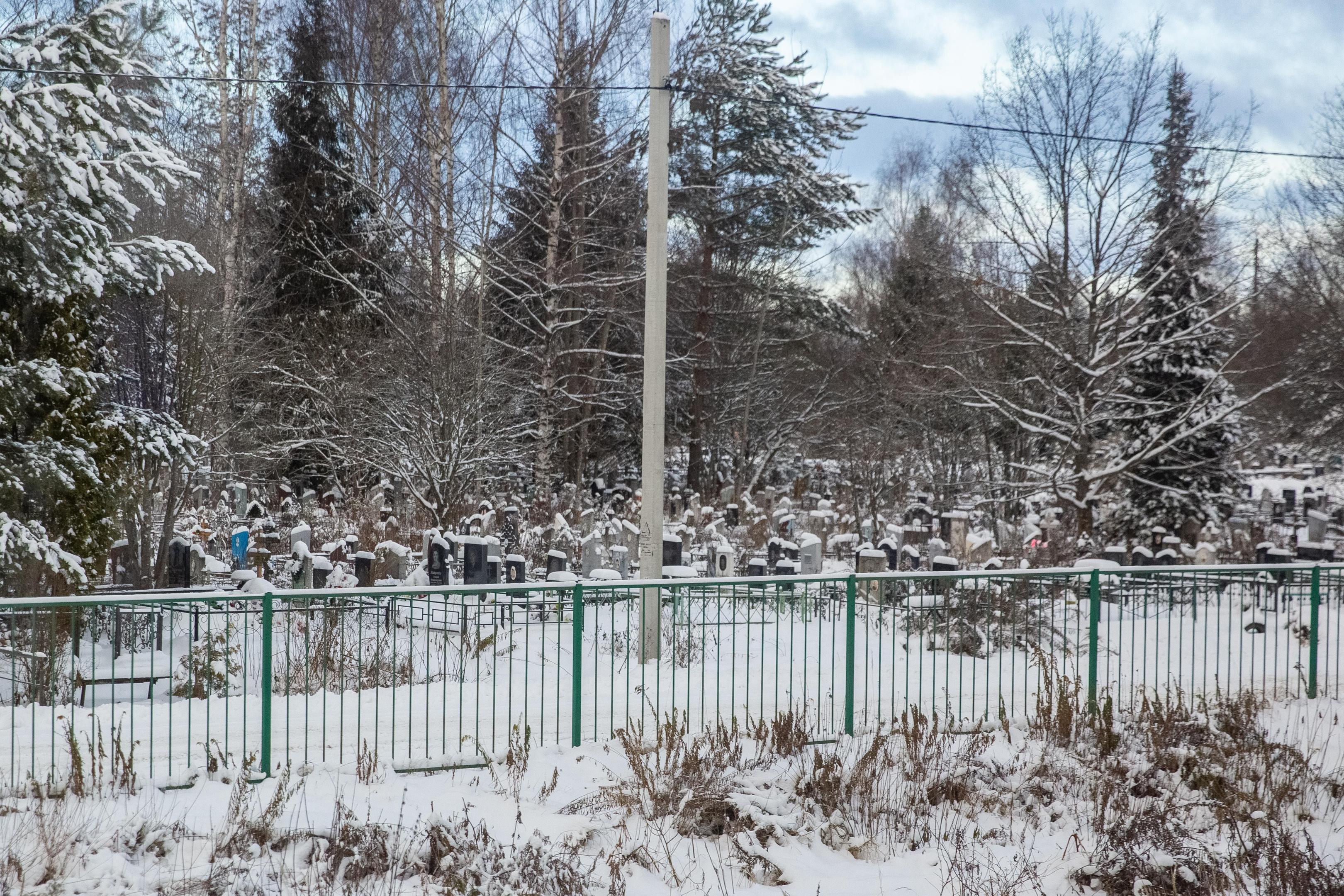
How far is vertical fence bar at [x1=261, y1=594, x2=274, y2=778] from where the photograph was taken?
546 centimetres

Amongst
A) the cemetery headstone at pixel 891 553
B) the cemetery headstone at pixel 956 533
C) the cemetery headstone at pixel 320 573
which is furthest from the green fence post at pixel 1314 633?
the cemetery headstone at pixel 320 573

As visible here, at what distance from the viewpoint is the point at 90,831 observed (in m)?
4.71

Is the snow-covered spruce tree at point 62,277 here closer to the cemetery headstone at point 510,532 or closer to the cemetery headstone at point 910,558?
the cemetery headstone at point 510,532

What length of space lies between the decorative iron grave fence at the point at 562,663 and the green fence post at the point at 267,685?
0.06 feet

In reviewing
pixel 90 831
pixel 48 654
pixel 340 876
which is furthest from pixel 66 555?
pixel 340 876

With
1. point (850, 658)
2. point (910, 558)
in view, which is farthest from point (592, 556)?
point (850, 658)

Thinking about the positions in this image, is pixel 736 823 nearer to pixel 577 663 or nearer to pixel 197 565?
pixel 577 663

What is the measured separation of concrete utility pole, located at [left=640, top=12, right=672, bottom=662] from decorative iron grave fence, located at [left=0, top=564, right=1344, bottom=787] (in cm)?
50

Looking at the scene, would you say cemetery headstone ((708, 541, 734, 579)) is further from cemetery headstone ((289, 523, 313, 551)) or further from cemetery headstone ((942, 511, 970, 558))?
cemetery headstone ((289, 523, 313, 551))

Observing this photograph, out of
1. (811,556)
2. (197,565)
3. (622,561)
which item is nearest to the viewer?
(197,565)

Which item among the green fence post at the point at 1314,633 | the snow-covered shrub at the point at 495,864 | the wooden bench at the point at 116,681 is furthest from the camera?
the green fence post at the point at 1314,633

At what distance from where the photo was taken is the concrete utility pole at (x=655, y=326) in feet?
28.0

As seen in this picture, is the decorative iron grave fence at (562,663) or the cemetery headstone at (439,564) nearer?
the decorative iron grave fence at (562,663)

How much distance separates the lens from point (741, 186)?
24000 millimetres
